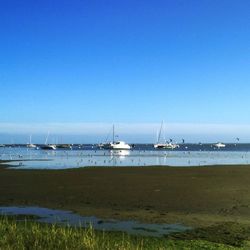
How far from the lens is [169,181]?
35.8 metres

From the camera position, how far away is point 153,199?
85.5 feet

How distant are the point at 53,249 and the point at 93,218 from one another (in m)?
8.00

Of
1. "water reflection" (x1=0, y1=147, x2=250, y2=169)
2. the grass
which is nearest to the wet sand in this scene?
the grass

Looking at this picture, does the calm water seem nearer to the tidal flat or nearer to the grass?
the tidal flat

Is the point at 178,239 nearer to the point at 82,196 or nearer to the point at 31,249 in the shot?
the point at 31,249

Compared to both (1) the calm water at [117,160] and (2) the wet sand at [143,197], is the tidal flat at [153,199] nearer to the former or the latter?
(2) the wet sand at [143,197]

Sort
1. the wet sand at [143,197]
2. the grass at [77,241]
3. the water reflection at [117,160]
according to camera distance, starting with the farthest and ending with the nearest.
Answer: the water reflection at [117,160] → the wet sand at [143,197] → the grass at [77,241]

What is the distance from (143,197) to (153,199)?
36.2 inches

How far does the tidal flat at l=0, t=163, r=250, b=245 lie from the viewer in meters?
19.4

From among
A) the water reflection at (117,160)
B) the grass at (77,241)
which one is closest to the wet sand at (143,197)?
the grass at (77,241)

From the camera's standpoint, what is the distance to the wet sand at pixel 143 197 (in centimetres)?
2114

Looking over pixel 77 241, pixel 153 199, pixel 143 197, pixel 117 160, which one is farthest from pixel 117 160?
pixel 77 241

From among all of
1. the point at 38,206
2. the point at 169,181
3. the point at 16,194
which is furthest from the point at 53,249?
the point at 169,181

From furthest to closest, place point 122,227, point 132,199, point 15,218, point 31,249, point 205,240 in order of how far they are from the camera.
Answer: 1. point 132,199
2. point 15,218
3. point 122,227
4. point 205,240
5. point 31,249
